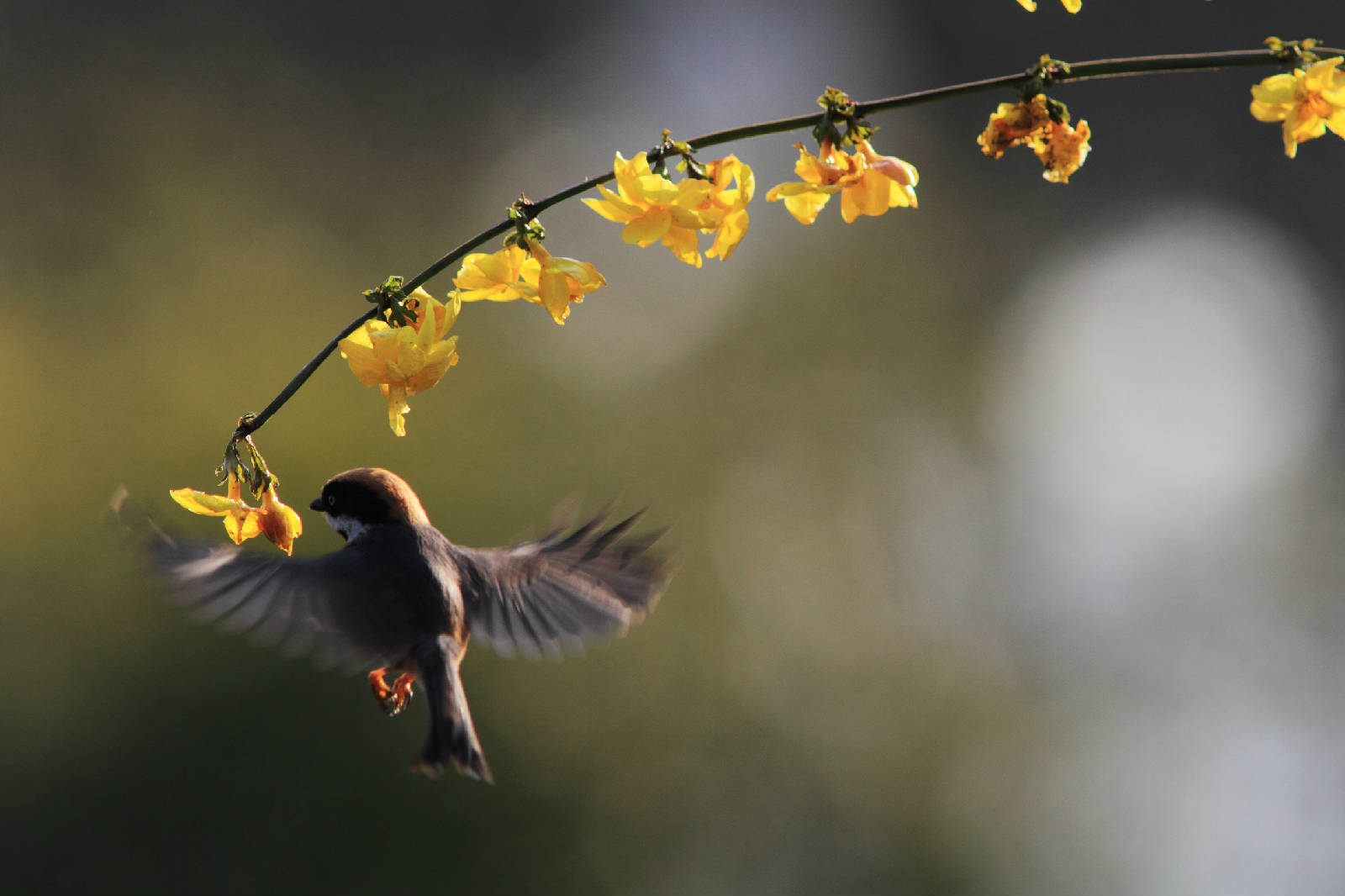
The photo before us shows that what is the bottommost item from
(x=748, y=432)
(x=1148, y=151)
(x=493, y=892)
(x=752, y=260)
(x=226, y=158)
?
(x=493, y=892)

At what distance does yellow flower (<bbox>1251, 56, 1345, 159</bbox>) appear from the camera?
1311mm

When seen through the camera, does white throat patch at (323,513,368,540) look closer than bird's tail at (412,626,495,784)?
No

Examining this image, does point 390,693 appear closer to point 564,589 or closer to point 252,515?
point 252,515

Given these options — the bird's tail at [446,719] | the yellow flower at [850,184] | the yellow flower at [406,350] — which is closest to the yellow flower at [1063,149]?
the yellow flower at [850,184]

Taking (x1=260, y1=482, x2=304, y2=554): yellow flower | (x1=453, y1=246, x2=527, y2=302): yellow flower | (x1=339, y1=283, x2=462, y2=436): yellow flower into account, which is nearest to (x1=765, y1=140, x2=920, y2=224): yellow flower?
(x1=453, y1=246, x2=527, y2=302): yellow flower

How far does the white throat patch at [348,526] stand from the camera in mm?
2100

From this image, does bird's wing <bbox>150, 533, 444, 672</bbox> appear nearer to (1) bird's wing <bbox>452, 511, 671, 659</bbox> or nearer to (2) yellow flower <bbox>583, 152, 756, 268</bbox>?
(1) bird's wing <bbox>452, 511, 671, 659</bbox>

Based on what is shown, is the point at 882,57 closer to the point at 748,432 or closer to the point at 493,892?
the point at 748,432

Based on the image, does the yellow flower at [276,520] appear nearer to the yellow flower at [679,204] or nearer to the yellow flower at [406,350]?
the yellow flower at [406,350]

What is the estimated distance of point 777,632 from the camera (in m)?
6.49

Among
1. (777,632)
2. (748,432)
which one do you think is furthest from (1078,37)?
(777,632)

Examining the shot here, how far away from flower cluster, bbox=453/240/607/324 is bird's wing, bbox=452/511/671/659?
52cm

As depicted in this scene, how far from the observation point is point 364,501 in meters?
2.06

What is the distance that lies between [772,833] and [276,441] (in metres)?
2.97
